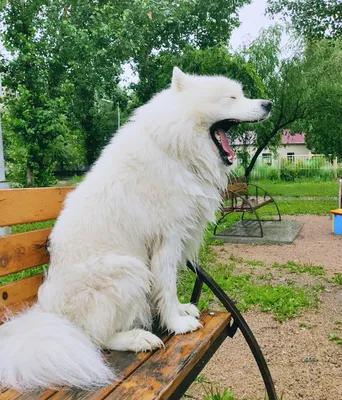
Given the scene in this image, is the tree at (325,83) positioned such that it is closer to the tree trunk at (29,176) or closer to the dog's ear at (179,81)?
the tree trunk at (29,176)

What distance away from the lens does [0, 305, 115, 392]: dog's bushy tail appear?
1364 mm

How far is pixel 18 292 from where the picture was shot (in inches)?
75.8

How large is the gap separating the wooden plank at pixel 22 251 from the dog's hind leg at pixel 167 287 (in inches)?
25.4

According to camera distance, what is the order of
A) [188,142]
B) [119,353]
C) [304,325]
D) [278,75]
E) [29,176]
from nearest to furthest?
[119,353]
[188,142]
[304,325]
[29,176]
[278,75]

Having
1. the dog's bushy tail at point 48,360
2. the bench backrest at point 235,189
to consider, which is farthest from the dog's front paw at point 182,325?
the bench backrest at point 235,189

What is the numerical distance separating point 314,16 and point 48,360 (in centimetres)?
1210

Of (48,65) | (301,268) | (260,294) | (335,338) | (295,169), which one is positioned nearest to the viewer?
(335,338)

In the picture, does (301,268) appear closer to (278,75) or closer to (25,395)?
(25,395)

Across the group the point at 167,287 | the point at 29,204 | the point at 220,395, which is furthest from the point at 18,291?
the point at 220,395

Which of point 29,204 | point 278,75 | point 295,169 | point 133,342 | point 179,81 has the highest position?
point 278,75

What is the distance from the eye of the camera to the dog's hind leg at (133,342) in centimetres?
163

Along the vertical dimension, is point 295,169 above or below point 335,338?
above

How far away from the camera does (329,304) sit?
4160 millimetres

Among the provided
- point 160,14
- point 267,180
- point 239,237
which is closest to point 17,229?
point 239,237
